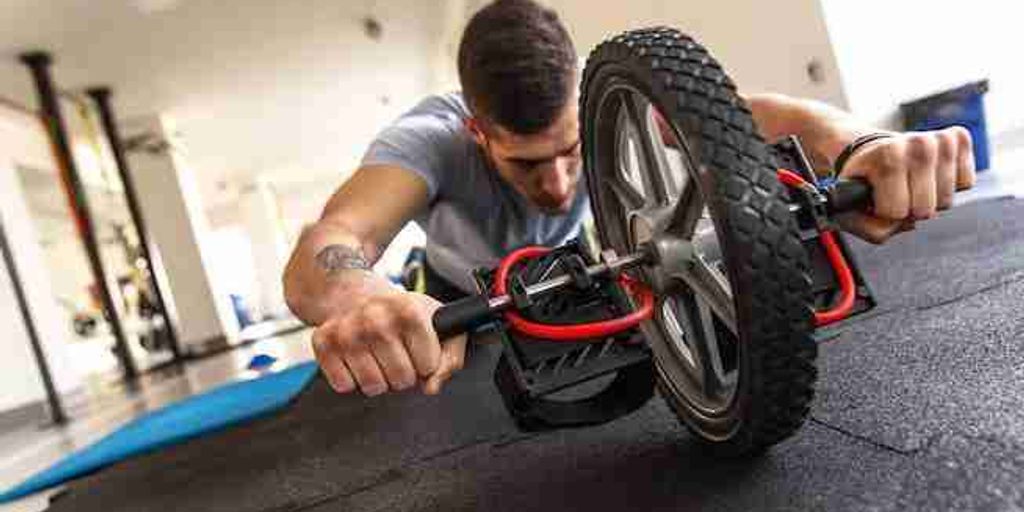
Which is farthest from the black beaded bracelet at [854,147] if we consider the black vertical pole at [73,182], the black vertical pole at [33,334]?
the black vertical pole at [73,182]

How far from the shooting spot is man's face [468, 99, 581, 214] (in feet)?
4.34

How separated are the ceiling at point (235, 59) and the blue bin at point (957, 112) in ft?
12.9

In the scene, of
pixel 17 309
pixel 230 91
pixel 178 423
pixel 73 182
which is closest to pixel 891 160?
pixel 178 423

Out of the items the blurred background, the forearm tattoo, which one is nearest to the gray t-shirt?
the forearm tattoo

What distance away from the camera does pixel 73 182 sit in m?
5.70

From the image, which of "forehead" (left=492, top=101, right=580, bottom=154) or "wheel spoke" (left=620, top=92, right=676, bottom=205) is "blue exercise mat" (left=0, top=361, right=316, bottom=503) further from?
"wheel spoke" (left=620, top=92, right=676, bottom=205)

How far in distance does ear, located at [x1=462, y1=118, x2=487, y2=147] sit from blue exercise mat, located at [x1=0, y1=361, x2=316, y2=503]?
1.24m

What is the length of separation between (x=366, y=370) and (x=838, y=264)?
0.48m

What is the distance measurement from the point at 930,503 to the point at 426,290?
159 centimetres

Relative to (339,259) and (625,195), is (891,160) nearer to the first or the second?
(625,195)

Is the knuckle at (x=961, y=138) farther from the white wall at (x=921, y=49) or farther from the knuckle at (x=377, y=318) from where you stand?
the white wall at (x=921, y=49)

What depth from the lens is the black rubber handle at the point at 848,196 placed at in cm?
74

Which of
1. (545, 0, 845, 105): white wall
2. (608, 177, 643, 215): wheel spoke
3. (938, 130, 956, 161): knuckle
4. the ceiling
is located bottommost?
(938, 130, 956, 161): knuckle

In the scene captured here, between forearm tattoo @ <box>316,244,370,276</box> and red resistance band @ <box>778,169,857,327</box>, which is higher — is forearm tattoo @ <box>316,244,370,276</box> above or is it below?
above
